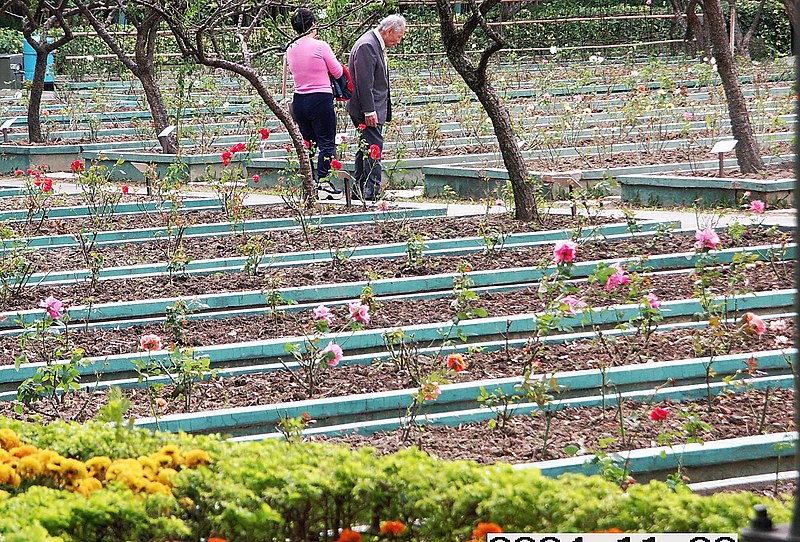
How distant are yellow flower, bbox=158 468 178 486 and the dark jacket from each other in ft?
24.7

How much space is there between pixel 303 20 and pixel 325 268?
139 inches

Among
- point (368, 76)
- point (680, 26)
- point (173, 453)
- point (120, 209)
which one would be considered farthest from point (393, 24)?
point (680, 26)

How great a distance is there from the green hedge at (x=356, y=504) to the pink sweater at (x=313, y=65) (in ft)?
24.9

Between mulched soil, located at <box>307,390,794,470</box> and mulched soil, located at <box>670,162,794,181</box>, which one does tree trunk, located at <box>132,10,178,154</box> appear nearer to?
mulched soil, located at <box>670,162,794,181</box>

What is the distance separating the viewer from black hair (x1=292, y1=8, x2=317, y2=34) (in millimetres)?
10727

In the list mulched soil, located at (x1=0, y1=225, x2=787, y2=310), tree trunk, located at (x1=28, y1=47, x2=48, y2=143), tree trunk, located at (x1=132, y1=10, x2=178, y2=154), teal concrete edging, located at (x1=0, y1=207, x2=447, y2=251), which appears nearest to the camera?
mulched soil, located at (x1=0, y1=225, x2=787, y2=310)

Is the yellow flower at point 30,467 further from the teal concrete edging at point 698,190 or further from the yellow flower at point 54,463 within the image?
the teal concrete edging at point 698,190

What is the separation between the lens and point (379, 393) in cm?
555

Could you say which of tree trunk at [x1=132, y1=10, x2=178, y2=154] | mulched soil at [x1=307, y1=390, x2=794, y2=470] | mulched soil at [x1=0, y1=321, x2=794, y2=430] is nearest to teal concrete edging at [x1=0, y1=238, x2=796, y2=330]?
mulched soil at [x1=0, y1=321, x2=794, y2=430]

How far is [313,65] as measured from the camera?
1095 cm

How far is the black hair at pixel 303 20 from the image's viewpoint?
10727mm

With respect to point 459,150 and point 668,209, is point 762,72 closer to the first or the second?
point 459,150

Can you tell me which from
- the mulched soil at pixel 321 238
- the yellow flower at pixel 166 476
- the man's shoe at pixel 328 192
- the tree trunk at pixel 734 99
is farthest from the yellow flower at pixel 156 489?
the tree trunk at pixel 734 99

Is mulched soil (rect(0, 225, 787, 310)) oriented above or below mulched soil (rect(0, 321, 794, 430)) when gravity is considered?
above
